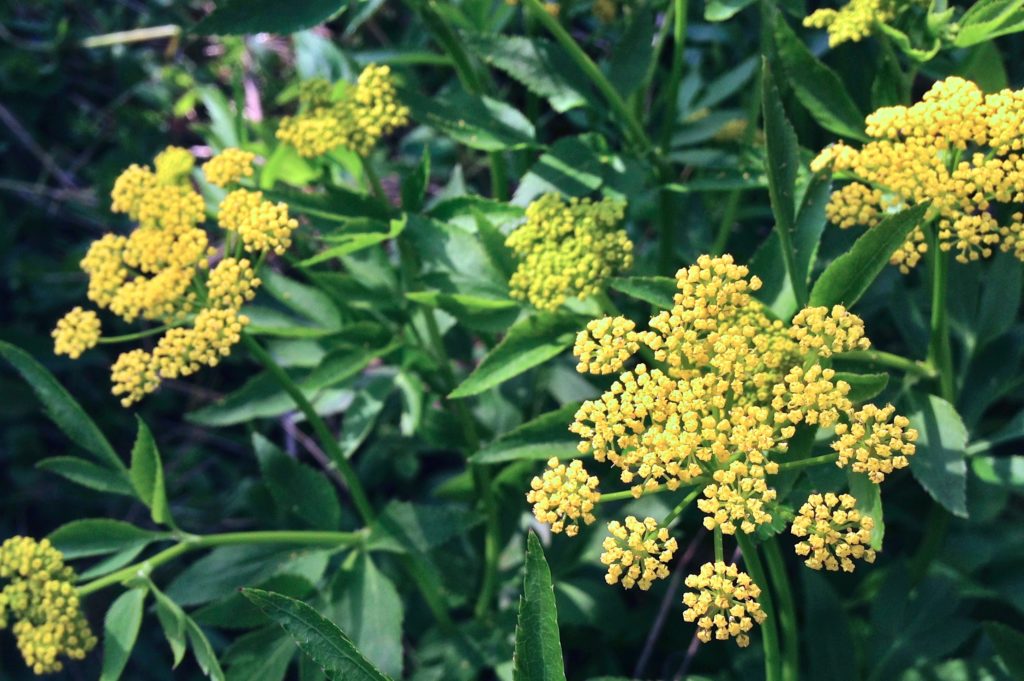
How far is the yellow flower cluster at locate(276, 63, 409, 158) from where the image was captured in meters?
2.86

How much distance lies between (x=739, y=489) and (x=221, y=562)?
1756mm

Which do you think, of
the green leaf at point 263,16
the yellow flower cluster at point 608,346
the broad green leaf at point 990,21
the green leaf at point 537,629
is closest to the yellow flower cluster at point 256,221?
the green leaf at point 263,16

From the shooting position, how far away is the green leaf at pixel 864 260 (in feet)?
6.86

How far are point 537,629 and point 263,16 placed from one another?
169 cm

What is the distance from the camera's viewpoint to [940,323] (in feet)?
8.02

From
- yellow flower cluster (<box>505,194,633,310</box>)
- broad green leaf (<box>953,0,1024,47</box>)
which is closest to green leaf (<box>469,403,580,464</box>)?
yellow flower cluster (<box>505,194,633,310</box>)

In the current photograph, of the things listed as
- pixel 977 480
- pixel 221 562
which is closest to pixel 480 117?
pixel 221 562

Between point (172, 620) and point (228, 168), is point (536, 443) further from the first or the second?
point (228, 168)

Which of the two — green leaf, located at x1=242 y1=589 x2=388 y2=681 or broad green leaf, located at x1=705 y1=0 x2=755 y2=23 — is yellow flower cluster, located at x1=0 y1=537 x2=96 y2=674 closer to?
green leaf, located at x1=242 y1=589 x2=388 y2=681

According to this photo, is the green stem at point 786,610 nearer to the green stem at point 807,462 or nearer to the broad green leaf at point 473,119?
the green stem at point 807,462

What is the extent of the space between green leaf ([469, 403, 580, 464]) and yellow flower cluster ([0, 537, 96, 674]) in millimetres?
1108

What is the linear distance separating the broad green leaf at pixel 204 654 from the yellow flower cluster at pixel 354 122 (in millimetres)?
1349

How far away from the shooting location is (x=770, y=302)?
253 cm

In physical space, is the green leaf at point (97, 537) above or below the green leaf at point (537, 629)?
below
